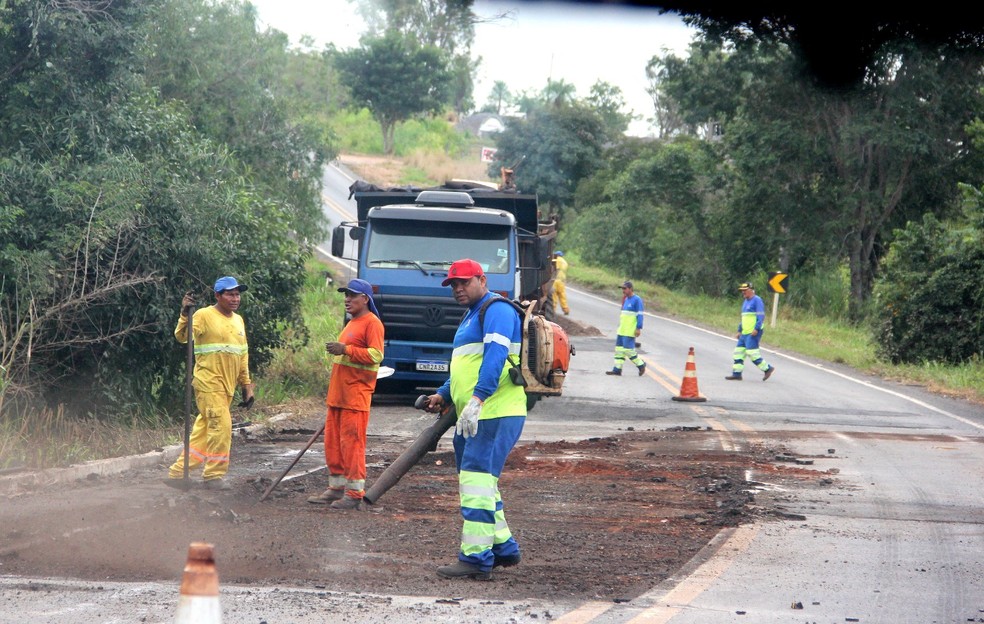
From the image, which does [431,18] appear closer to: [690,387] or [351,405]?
[351,405]

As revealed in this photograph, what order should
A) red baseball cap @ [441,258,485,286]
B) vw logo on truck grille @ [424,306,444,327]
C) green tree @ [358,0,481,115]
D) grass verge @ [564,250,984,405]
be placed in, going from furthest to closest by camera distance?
1. grass verge @ [564,250,984,405]
2. vw logo on truck grille @ [424,306,444,327]
3. red baseball cap @ [441,258,485,286]
4. green tree @ [358,0,481,115]

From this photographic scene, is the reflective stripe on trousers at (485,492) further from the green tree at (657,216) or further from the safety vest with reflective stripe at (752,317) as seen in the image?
the green tree at (657,216)

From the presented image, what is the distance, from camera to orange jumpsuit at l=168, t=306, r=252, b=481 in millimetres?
9219

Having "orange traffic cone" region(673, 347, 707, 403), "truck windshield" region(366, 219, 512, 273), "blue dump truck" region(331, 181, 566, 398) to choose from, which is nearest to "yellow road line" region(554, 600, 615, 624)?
"blue dump truck" region(331, 181, 566, 398)

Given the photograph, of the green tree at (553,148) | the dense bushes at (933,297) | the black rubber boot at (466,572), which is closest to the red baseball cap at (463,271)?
the black rubber boot at (466,572)

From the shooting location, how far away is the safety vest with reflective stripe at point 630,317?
20484 millimetres

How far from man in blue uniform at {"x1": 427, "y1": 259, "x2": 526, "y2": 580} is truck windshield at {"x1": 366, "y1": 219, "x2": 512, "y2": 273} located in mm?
8788

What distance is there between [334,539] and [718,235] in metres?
35.8

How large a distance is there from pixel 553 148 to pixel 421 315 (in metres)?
35.1

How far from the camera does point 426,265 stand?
1562 centimetres

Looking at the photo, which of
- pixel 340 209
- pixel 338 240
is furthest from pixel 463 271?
pixel 340 209

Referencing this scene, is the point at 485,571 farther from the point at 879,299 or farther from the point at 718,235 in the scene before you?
the point at 718,235

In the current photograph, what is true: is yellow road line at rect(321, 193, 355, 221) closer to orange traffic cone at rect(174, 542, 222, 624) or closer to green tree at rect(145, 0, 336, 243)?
green tree at rect(145, 0, 336, 243)

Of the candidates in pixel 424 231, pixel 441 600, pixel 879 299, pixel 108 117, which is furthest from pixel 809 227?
pixel 441 600
